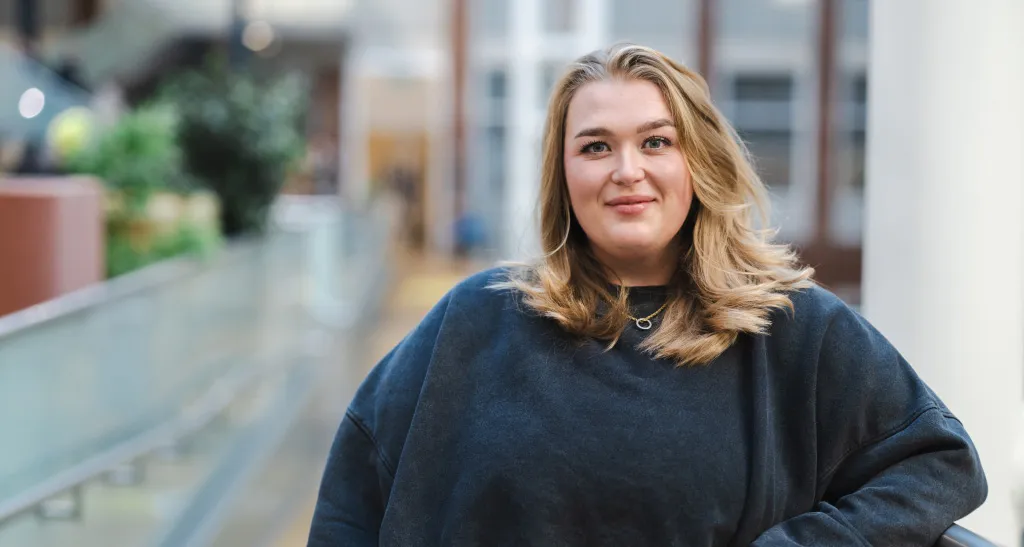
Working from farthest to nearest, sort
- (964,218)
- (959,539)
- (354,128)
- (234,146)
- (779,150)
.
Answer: (354,128) < (779,150) < (234,146) < (964,218) < (959,539)

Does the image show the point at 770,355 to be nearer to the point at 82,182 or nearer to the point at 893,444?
the point at 893,444

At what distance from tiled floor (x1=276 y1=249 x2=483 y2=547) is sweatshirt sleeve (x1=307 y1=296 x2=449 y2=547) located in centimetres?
339

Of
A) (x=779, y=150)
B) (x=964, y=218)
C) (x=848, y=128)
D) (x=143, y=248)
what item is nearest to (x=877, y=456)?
(x=964, y=218)

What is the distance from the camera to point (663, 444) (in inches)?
73.0

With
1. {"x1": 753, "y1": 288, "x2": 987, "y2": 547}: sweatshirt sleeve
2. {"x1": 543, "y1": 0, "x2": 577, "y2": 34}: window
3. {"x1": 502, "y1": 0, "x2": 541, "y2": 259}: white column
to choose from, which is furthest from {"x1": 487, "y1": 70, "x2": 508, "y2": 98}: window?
{"x1": 753, "y1": 288, "x2": 987, "y2": 547}: sweatshirt sleeve

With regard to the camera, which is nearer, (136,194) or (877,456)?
(877,456)

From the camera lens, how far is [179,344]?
567cm

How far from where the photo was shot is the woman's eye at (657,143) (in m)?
1.97

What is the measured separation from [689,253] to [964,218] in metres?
1.38

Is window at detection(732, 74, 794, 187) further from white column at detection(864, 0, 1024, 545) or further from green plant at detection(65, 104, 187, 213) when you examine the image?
white column at detection(864, 0, 1024, 545)

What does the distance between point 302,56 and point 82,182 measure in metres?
19.2

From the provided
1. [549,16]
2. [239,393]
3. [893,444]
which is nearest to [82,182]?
[239,393]

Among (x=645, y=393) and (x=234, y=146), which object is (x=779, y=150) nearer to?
(x=234, y=146)

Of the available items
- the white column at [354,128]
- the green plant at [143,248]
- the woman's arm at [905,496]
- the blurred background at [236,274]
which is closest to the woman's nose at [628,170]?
the blurred background at [236,274]
